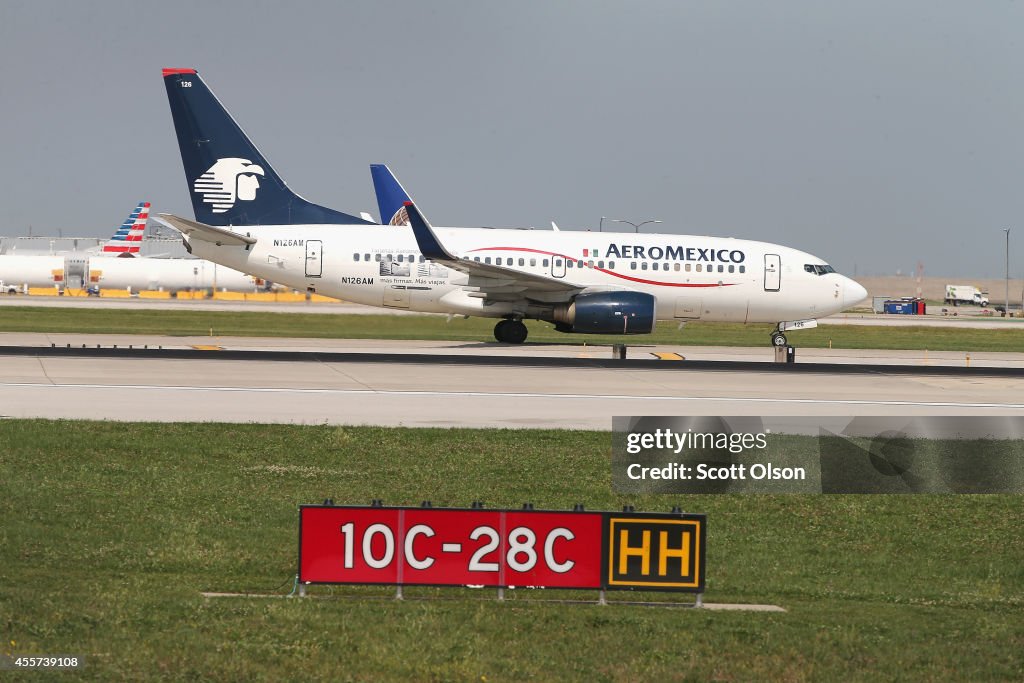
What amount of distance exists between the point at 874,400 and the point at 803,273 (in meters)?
17.6

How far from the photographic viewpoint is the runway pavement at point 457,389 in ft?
75.3

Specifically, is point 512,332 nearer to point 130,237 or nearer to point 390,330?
point 390,330

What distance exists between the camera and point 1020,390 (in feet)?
102

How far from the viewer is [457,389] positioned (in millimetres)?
27609

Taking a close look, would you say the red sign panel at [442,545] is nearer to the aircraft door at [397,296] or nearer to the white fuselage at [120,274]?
the aircraft door at [397,296]

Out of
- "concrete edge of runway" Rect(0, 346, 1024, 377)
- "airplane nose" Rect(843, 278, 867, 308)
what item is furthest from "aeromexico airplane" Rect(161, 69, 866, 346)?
"concrete edge of runway" Rect(0, 346, 1024, 377)

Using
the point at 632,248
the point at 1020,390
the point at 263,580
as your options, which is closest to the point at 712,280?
the point at 632,248

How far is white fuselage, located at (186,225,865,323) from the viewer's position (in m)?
41.3

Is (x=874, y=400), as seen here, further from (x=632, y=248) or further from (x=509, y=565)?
(x=509, y=565)

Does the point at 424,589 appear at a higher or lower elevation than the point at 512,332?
lower

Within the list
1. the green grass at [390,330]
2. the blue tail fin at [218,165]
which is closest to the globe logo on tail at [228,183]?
the blue tail fin at [218,165]

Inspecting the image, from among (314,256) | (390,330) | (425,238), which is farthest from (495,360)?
(390,330)

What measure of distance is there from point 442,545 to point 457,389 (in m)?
17.6

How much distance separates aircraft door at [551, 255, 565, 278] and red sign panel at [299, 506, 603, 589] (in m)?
32.4
